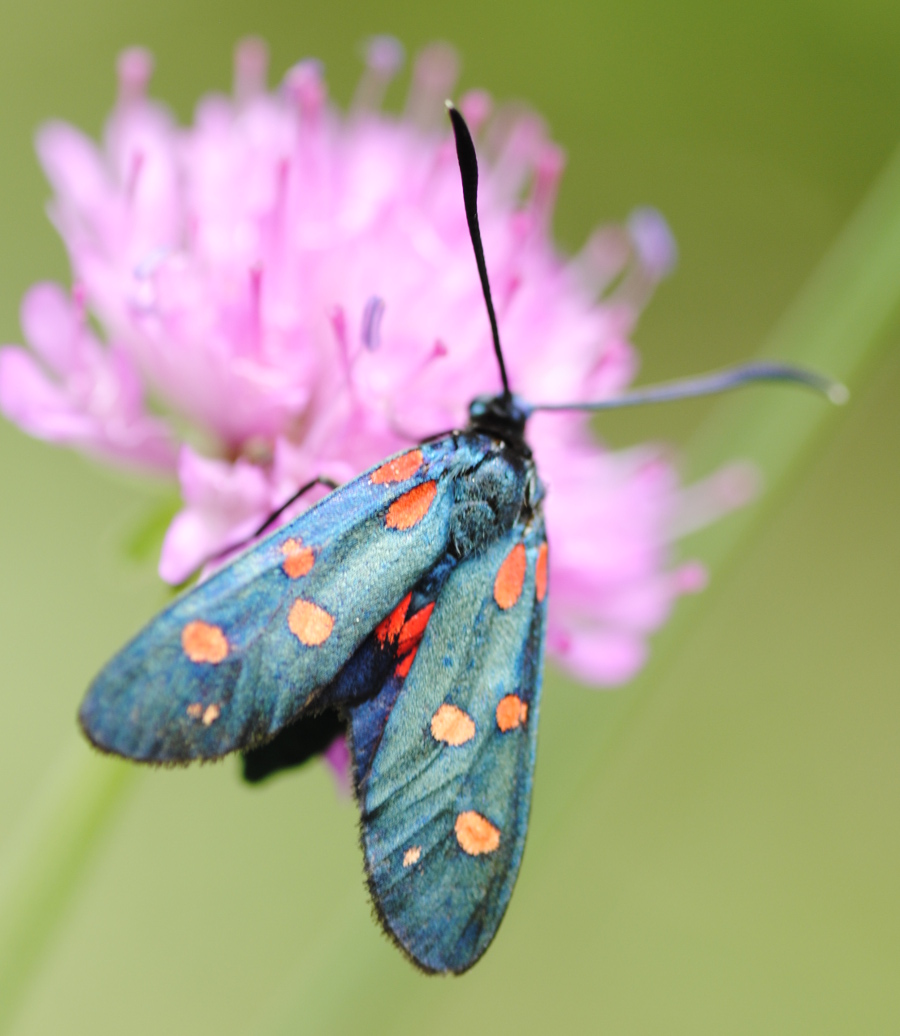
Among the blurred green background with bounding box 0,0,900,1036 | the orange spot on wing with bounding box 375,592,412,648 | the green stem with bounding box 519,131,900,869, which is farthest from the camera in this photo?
the blurred green background with bounding box 0,0,900,1036

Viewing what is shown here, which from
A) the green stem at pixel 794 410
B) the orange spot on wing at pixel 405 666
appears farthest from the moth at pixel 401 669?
the green stem at pixel 794 410

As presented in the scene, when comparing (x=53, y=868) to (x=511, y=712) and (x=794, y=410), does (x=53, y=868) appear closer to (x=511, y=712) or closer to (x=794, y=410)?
(x=511, y=712)

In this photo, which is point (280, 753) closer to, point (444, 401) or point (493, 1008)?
point (444, 401)

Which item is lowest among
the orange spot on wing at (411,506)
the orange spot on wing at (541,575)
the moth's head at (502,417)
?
the orange spot on wing at (541,575)

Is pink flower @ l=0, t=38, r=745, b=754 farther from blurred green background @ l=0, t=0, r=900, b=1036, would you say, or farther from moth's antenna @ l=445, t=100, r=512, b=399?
blurred green background @ l=0, t=0, r=900, b=1036

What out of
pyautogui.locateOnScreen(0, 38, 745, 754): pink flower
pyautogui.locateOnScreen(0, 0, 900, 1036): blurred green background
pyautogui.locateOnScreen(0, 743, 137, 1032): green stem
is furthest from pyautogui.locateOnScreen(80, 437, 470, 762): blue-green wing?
pyautogui.locateOnScreen(0, 0, 900, 1036): blurred green background

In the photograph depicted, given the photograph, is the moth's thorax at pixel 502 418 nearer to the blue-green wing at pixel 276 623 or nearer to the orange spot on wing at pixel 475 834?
the blue-green wing at pixel 276 623

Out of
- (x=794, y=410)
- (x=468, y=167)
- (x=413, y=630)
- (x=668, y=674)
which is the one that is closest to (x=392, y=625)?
(x=413, y=630)

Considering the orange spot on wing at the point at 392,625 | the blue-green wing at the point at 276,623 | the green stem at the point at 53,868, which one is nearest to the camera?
the blue-green wing at the point at 276,623
